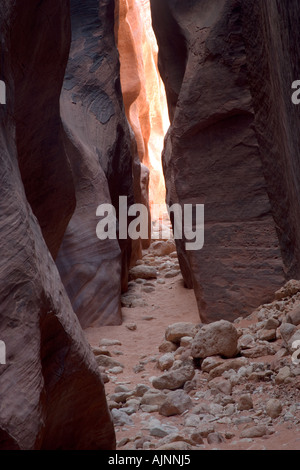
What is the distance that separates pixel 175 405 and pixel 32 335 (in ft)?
4.35

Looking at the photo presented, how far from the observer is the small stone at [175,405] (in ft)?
9.36

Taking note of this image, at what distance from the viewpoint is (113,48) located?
7027mm

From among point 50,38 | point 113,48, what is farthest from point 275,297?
point 113,48

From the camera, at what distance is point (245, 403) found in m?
2.66

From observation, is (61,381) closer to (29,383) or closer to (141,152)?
(29,383)

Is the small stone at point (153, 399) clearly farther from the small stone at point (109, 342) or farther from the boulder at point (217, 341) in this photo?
the small stone at point (109, 342)

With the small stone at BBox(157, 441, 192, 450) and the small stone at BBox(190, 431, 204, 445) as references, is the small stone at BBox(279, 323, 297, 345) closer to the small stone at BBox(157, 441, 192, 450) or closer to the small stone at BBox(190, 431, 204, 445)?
the small stone at BBox(190, 431, 204, 445)

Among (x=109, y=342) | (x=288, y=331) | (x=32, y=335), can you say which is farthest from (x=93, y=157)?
(x=32, y=335)

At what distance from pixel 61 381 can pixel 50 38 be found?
2.07 metres

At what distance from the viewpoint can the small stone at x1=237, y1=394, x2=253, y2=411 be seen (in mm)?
2660

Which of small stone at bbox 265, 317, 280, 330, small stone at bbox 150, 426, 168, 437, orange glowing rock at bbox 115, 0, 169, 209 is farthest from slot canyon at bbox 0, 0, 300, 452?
orange glowing rock at bbox 115, 0, 169, 209

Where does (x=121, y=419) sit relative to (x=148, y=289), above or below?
below

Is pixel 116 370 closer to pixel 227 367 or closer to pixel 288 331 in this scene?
pixel 227 367

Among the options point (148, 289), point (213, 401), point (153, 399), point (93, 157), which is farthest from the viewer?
point (148, 289)
